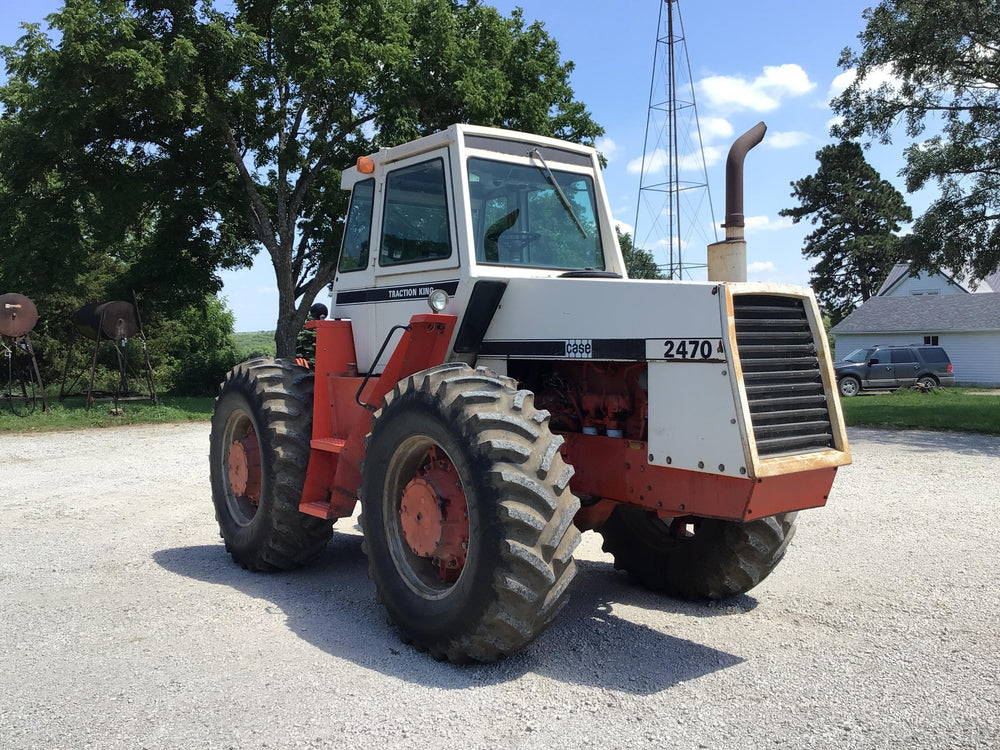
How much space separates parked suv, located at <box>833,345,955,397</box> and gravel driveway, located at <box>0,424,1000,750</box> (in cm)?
2167

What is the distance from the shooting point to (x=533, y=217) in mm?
5699

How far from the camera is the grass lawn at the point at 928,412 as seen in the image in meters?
17.3

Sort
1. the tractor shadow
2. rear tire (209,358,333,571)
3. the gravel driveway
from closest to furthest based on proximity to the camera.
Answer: the gravel driveway, the tractor shadow, rear tire (209,358,333,571)

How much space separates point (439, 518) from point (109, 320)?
17.5m

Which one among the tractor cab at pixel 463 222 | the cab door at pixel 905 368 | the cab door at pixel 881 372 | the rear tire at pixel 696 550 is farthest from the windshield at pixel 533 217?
the cab door at pixel 905 368

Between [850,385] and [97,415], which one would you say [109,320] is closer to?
[97,415]

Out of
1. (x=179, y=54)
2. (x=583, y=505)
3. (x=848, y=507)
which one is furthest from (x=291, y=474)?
(x=179, y=54)

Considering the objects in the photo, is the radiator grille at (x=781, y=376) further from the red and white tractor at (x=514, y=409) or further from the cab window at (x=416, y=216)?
the cab window at (x=416, y=216)

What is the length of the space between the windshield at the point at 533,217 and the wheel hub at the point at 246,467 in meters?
2.57

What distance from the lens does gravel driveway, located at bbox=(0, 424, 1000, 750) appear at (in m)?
3.82

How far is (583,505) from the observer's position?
5.25 metres

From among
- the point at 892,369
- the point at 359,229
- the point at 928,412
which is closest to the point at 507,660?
the point at 359,229

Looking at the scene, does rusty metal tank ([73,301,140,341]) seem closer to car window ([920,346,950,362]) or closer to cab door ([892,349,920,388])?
cab door ([892,349,920,388])

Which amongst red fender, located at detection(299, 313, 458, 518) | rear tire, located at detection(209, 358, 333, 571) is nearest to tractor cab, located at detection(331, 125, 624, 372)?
red fender, located at detection(299, 313, 458, 518)
